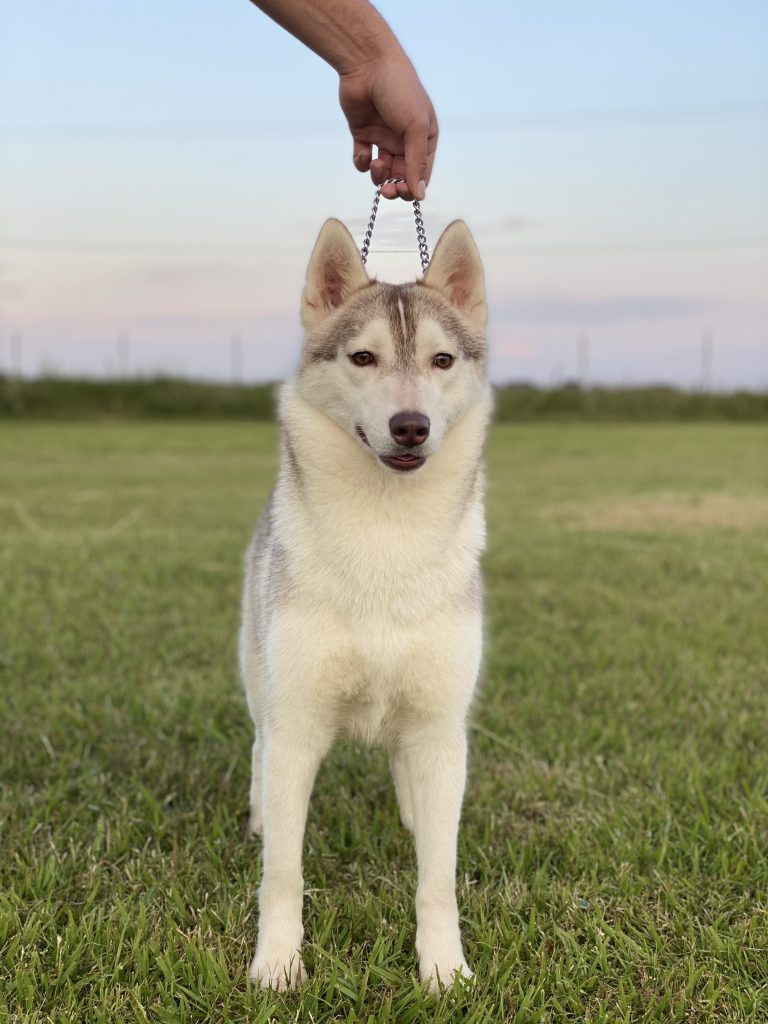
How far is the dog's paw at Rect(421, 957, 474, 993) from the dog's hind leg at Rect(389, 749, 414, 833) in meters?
0.63

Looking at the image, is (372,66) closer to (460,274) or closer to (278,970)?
(460,274)

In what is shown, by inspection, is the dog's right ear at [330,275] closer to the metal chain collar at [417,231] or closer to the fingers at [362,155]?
the metal chain collar at [417,231]

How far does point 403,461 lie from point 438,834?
1030 mm

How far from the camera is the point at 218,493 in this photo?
44.0ft

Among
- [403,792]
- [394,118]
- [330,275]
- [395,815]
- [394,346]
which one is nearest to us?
[394,346]

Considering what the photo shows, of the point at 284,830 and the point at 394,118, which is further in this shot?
the point at 394,118

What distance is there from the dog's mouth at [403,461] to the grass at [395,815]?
1.32 meters

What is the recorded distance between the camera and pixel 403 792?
3420mm

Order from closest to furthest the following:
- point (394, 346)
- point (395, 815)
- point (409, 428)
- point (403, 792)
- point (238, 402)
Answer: point (409, 428), point (394, 346), point (403, 792), point (395, 815), point (238, 402)

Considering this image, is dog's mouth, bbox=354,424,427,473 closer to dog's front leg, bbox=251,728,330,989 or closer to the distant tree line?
dog's front leg, bbox=251,728,330,989

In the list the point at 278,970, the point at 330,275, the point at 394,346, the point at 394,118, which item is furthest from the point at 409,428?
the point at 278,970

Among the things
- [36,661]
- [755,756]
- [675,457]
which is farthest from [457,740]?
[675,457]

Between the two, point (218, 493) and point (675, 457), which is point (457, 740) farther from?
point (675, 457)

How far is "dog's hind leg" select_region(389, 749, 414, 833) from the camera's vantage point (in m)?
3.32
